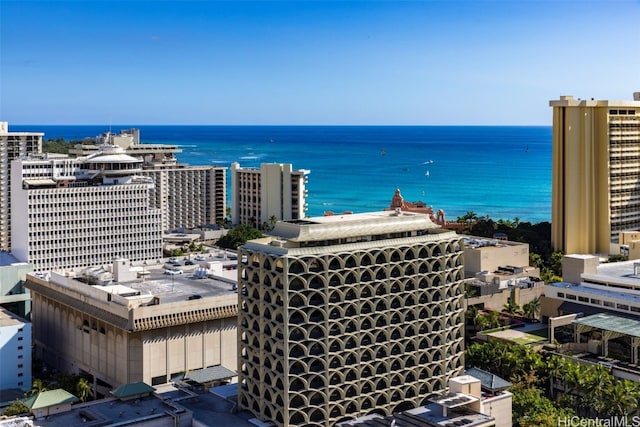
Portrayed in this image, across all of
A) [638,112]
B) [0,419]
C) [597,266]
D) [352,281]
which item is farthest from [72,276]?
[638,112]

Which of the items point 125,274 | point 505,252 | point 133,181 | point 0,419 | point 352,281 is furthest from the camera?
point 133,181

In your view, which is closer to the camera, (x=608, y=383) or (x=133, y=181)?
(x=608, y=383)

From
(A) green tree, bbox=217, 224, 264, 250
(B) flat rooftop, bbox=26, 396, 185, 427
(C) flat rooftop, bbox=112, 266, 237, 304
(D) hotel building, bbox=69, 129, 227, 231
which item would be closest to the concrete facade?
(C) flat rooftop, bbox=112, 266, 237, 304

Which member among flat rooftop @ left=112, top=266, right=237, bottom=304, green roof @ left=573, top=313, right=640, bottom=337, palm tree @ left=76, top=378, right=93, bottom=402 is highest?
flat rooftop @ left=112, top=266, right=237, bottom=304

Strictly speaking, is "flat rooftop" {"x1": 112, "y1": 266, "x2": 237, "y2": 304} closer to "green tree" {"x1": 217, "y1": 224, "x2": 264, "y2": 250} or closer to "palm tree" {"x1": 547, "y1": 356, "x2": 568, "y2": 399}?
"palm tree" {"x1": 547, "y1": 356, "x2": 568, "y2": 399}

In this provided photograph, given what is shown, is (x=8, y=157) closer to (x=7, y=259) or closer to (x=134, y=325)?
(x=7, y=259)

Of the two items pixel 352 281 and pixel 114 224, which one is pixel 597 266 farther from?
pixel 114 224
